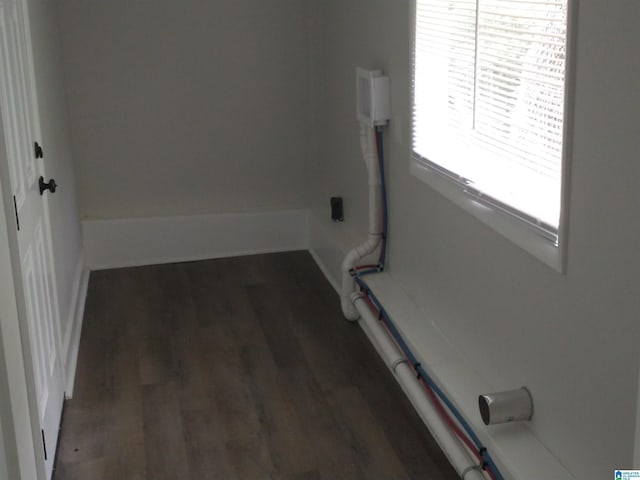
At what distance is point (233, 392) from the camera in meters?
3.34

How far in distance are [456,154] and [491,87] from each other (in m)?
0.40

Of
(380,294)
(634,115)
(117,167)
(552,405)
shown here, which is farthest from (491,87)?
(117,167)

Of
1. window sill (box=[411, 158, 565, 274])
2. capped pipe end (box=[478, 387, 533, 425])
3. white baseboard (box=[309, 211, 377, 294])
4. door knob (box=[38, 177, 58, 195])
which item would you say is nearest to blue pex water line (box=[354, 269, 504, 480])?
capped pipe end (box=[478, 387, 533, 425])

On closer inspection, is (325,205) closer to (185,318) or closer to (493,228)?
(185,318)

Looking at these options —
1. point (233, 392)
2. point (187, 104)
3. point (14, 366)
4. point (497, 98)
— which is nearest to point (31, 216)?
point (14, 366)

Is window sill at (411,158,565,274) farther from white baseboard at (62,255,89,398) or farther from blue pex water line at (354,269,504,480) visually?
white baseboard at (62,255,89,398)

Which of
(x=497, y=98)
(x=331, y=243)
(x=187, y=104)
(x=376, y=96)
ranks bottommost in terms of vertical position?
(x=331, y=243)

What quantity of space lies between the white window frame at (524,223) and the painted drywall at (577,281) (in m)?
0.02

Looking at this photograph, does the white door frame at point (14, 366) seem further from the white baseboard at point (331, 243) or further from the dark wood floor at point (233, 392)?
the white baseboard at point (331, 243)

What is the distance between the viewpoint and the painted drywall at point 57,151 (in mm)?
3410

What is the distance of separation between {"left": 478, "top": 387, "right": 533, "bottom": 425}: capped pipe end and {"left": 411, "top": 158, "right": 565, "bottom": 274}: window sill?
443mm

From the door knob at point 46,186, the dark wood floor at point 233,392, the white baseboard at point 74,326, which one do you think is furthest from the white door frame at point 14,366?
the white baseboard at point 74,326

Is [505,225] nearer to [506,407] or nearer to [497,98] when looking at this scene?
[497,98]

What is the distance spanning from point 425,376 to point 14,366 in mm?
1486
